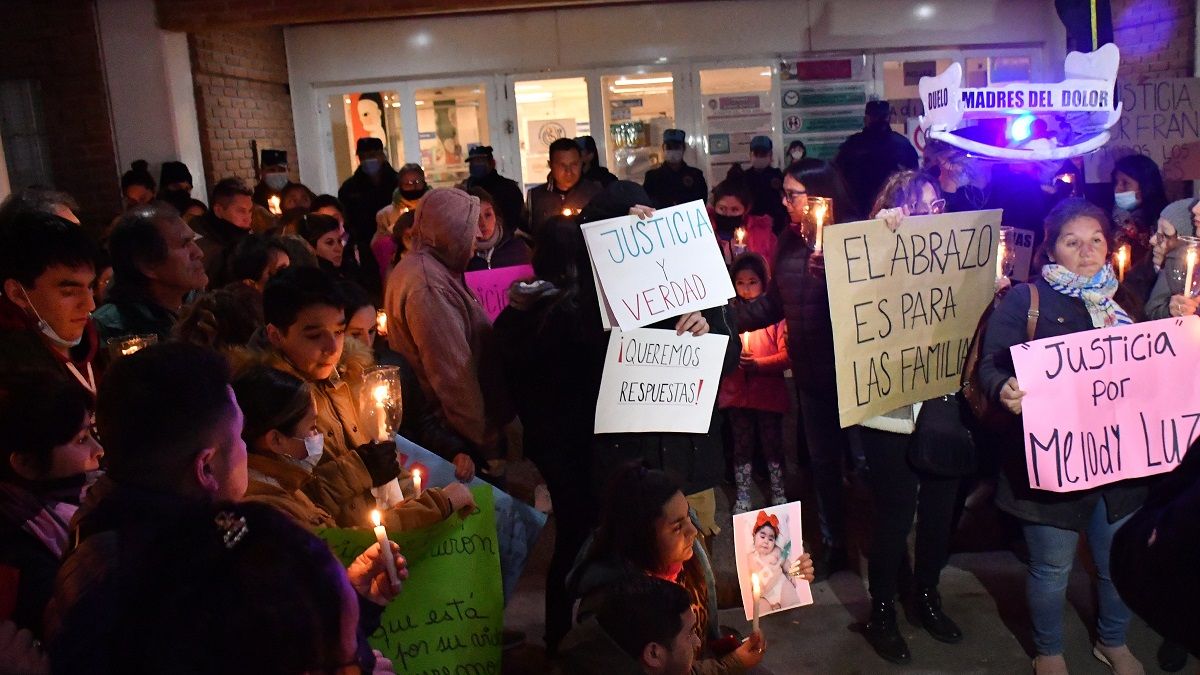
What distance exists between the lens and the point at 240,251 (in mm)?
4324

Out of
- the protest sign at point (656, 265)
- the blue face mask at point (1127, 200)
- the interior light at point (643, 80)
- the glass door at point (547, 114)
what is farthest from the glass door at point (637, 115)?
the protest sign at point (656, 265)

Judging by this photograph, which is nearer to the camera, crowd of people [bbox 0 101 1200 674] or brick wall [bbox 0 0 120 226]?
crowd of people [bbox 0 101 1200 674]

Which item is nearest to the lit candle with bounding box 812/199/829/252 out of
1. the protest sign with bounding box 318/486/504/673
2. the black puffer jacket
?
the black puffer jacket

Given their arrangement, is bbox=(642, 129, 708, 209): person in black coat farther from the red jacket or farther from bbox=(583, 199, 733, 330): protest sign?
bbox=(583, 199, 733, 330): protest sign

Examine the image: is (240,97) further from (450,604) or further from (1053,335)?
(1053,335)

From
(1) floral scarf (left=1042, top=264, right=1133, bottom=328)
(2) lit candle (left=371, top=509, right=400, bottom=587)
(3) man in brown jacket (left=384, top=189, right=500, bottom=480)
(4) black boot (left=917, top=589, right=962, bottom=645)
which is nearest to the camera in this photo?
(2) lit candle (left=371, top=509, right=400, bottom=587)

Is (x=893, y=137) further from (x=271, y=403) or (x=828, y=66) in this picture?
(x=271, y=403)

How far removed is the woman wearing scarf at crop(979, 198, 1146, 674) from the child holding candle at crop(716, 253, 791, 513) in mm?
Result: 1701

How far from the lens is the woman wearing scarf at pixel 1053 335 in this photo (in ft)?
11.1

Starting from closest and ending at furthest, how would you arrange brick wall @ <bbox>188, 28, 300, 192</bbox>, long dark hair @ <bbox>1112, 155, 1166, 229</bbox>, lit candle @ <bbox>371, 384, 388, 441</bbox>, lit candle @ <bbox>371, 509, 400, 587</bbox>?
lit candle @ <bbox>371, 509, 400, 587</bbox>, lit candle @ <bbox>371, 384, 388, 441</bbox>, long dark hair @ <bbox>1112, 155, 1166, 229</bbox>, brick wall @ <bbox>188, 28, 300, 192</bbox>

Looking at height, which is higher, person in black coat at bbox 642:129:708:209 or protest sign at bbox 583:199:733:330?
person in black coat at bbox 642:129:708:209

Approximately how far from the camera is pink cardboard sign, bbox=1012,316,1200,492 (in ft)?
10.8

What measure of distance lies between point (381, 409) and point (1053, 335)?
92.7 inches

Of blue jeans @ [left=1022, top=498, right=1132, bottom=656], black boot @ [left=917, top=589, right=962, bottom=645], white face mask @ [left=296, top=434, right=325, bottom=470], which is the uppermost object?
white face mask @ [left=296, top=434, right=325, bottom=470]
